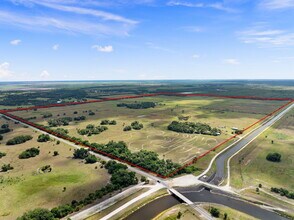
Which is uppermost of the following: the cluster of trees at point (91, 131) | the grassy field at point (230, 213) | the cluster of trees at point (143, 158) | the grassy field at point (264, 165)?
the cluster of trees at point (91, 131)

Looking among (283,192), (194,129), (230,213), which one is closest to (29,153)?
(230,213)

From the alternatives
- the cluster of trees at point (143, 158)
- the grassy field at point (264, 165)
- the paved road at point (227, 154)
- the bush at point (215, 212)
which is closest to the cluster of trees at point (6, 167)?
the cluster of trees at point (143, 158)

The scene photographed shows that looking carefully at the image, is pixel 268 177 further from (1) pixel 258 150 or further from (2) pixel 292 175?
(1) pixel 258 150

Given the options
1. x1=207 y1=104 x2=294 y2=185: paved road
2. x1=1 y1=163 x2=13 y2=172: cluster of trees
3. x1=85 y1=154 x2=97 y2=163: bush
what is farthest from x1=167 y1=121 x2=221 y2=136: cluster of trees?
x1=1 y1=163 x2=13 y2=172: cluster of trees

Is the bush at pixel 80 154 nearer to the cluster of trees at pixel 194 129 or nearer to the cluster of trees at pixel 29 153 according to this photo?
the cluster of trees at pixel 29 153

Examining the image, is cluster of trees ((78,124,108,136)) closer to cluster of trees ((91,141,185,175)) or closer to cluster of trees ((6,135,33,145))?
cluster of trees ((91,141,185,175))

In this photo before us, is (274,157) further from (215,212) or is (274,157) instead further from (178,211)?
(178,211)
